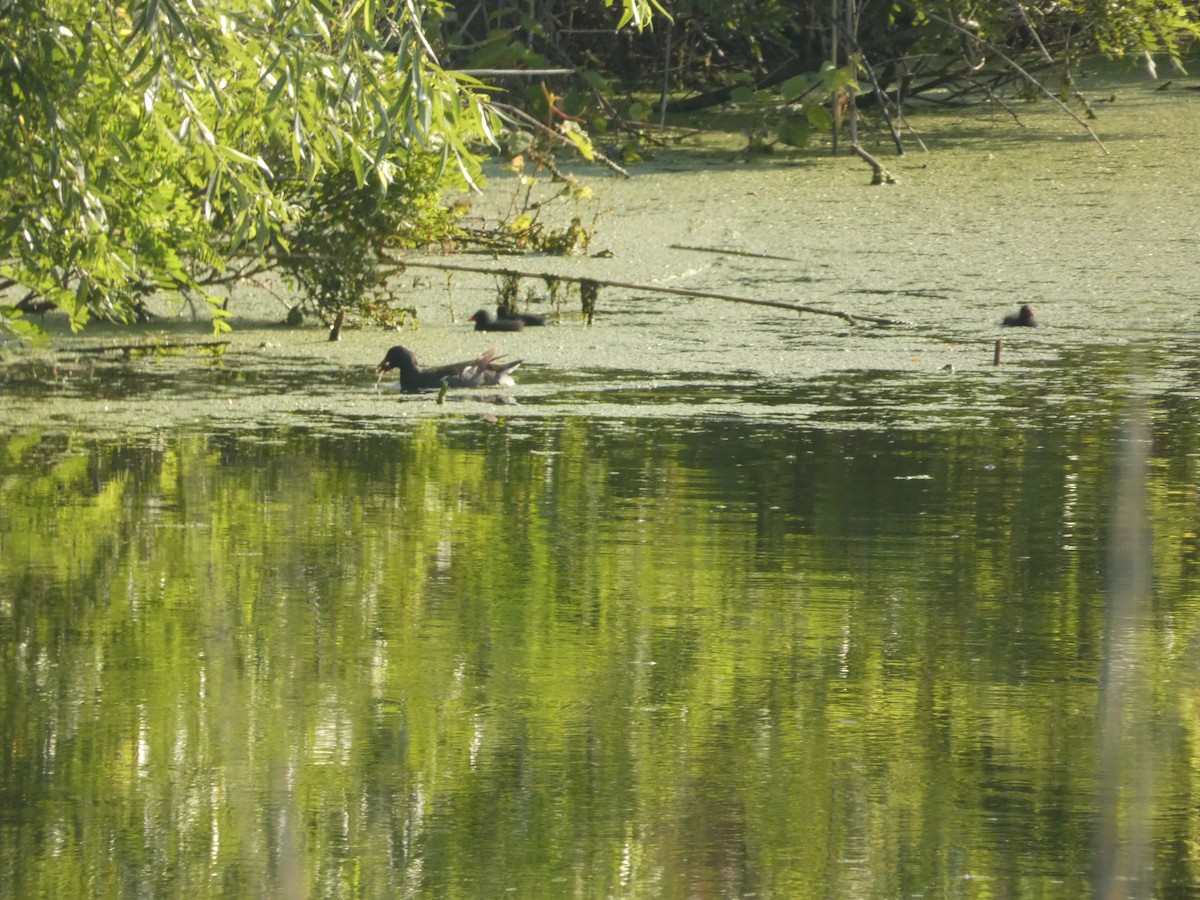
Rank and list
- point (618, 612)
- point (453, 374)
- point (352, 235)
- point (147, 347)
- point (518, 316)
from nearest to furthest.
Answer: point (618, 612) < point (453, 374) < point (147, 347) < point (352, 235) < point (518, 316)

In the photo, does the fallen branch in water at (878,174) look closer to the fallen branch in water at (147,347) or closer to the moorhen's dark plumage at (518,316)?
the moorhen's dark plumage at (518,316)

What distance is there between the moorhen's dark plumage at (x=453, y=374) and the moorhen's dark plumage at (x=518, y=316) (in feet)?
4.55

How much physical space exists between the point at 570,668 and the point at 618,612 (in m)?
0.49

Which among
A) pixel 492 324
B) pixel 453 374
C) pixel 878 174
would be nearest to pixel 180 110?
pixel 453 374

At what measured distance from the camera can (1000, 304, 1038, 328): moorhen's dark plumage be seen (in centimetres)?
921

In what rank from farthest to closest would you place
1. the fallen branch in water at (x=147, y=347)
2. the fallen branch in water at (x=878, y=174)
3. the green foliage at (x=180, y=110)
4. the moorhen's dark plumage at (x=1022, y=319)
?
the fallen branch in water at (x=878, y=174) < the moorhen's dark plumage at (x=1022, y=319) < the fallen branch in water at (x=147, y=347) < the green foliage at (x=180, y=110)

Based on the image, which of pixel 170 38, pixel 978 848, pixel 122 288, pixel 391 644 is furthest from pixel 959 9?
pixel 978 848

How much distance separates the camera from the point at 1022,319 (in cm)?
924

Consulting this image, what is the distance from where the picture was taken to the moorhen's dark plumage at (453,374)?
26.3 ft

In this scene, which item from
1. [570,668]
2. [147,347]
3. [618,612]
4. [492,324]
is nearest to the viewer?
[570,668]

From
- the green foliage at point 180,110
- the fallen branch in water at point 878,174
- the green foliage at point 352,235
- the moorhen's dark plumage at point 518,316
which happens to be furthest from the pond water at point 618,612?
the fallen branch in water at point 878,174

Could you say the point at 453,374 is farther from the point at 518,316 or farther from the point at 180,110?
the point at 518,316

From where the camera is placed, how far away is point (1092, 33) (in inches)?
549

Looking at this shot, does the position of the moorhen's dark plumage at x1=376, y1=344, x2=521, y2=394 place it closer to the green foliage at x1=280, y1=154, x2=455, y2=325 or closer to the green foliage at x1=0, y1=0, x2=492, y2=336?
the green foliage at x1=0, y1=0, x2=492, y2=336
